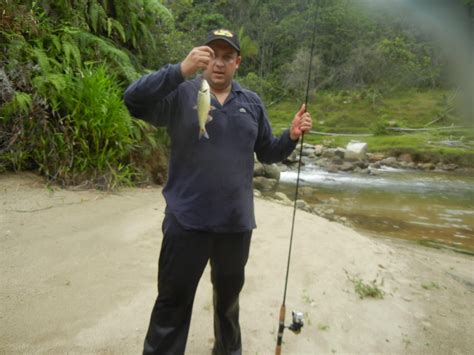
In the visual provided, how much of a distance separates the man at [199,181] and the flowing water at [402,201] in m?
6.69

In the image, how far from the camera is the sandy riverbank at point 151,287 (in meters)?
2.95

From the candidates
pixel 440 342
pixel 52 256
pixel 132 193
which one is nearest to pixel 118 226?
pixel 52 256

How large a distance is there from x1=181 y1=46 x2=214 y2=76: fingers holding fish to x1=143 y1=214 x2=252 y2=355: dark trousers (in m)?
0.77

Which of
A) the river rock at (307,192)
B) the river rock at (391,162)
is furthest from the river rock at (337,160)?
the river rock at (307,192)

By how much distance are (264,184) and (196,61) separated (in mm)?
10655

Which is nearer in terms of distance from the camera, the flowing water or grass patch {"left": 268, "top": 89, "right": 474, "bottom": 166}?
the flowing water

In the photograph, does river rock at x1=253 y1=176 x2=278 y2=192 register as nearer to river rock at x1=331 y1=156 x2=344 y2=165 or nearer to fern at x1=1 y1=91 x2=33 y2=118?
fern at x1=1 y1=91 x2=33 y2=118

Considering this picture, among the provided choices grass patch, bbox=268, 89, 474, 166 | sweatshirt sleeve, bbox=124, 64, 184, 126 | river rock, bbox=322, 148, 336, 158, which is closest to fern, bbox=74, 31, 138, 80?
sweatshirt sleeve, bbox=124, 64, 184, 126

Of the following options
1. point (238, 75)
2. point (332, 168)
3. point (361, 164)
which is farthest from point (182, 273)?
point (238, 75)

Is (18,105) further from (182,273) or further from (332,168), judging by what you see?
(332,168)

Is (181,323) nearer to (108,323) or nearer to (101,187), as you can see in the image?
(108,323)

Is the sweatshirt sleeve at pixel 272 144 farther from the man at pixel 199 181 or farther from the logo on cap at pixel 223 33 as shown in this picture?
the logo on cap at pixel 223 33

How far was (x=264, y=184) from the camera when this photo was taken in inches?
494

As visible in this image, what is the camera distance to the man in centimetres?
211
